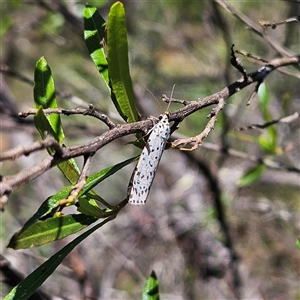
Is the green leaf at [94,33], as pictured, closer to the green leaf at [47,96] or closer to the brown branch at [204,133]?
the green leaf at [47,96]

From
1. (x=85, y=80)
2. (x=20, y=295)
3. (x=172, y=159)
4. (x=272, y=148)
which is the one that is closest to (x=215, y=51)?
(x=85, y=80)

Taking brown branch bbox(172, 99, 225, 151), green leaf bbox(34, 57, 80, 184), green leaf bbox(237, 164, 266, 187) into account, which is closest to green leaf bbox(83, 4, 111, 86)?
green leaf bbox(34, 57, 80, 184)

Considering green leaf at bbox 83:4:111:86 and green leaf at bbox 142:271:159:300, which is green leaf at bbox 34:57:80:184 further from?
green leaf at bbox 142:271:159:300

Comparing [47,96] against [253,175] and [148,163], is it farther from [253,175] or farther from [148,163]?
[253,175]

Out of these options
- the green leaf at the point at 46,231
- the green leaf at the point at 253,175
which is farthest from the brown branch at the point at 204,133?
the green leaf at the point at 253,175

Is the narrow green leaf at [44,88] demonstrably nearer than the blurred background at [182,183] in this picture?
Yes

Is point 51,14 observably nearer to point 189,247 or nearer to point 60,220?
point 60,220
